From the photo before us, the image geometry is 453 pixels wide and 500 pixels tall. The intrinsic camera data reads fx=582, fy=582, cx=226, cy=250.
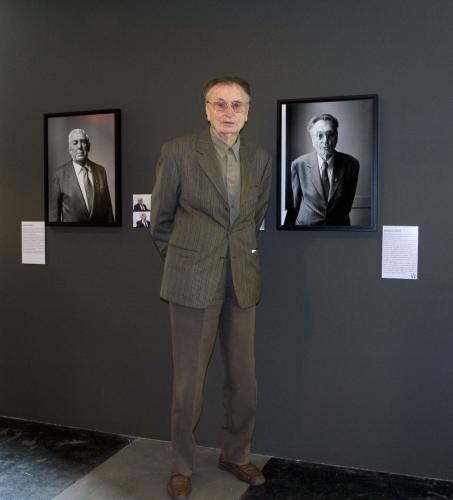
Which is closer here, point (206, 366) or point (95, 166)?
point (206, 366)

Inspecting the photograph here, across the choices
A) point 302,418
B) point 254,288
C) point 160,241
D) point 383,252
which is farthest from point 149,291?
point 383,252

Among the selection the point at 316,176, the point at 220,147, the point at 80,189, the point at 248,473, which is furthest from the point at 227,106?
the point at 248,473

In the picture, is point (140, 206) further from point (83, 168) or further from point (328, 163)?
point (328, 163)

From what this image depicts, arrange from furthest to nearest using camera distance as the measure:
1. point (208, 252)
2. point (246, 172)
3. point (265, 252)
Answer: point (265, 252) → point (246, 172) → point (208, 252)

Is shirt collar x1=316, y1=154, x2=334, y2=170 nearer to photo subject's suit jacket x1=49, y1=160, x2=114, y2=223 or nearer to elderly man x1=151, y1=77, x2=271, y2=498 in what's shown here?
elderly man x1=151, y1=77, x2=271, y2=498

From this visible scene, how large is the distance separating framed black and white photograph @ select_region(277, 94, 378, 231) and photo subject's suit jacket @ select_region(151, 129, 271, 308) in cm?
29

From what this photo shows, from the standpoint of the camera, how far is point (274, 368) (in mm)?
2887

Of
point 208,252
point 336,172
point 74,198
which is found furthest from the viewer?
point 74,198

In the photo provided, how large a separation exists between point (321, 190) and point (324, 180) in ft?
0.16

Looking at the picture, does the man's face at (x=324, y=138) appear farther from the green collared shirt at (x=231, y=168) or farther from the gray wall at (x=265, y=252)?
the green collared shirt at (x=231, y=168)

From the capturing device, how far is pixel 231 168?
254 centimetres

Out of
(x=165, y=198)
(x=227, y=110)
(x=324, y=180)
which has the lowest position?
(x=165, y=198)

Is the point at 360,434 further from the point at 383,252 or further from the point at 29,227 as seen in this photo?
the point at 29,227

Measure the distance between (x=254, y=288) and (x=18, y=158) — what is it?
5.41 feet
